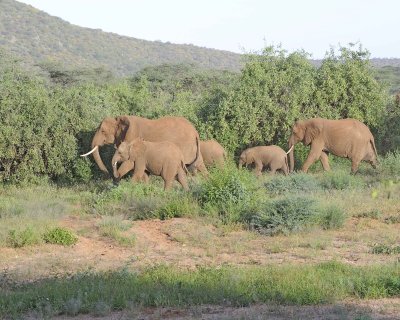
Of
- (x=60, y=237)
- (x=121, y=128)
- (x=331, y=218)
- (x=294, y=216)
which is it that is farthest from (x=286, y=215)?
(x=121, y=128)

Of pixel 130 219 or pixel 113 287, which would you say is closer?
pixel 113 287

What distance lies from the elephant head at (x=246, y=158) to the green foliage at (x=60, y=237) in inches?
366

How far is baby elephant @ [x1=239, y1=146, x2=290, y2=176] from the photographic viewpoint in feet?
63.2

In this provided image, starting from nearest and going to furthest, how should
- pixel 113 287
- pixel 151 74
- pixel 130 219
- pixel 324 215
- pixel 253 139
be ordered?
1. pixel 113 287
2. pixel 324 215
3. pixel 130 219
4. pixel 253 139
5. pixel 151 74

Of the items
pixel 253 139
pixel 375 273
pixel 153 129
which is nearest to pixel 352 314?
pixel 375 273

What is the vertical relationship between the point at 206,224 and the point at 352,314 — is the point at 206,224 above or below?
below

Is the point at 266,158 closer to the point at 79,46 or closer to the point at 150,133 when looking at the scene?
the point at 150,133

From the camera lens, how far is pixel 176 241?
35.5 feet

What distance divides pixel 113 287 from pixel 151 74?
35206 millimetres

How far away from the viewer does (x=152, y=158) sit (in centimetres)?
1541

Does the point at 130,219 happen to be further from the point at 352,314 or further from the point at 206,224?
the point at 352,314

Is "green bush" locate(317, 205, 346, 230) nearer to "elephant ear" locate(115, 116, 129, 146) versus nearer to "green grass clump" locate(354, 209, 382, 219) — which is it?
"green grass clump" locate(354, 209, 382, 219)

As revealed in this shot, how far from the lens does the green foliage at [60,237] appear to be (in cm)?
1059

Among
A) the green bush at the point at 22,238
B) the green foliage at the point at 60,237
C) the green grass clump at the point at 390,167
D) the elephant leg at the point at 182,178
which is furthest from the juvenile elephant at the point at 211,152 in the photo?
the green bush at the point at 22,238
